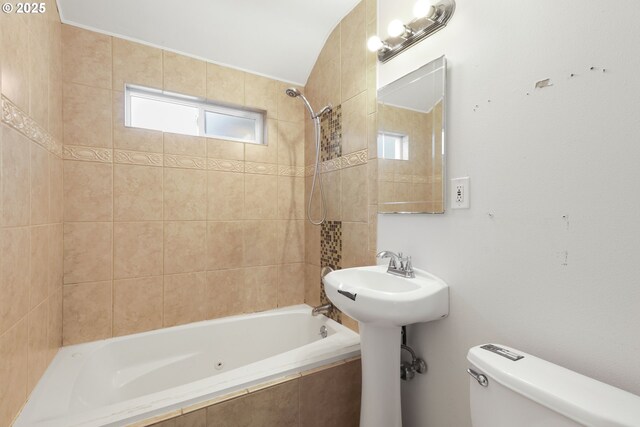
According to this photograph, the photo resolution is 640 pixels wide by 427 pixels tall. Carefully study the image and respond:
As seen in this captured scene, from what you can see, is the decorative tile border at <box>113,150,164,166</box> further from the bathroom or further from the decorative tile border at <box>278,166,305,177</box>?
the decorative tile border at <box>278,166,305,177</box>

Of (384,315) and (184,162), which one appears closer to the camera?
(384,315)

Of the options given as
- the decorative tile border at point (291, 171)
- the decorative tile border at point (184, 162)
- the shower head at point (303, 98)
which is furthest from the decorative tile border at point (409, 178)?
the decorative tile border at point (184, 162)

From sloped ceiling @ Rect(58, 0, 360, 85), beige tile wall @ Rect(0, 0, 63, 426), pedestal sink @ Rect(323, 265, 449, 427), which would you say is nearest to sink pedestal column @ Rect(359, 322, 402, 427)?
pedestal sink @ Rect(323, 265, 449, 427)

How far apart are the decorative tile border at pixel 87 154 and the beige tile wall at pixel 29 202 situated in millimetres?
55

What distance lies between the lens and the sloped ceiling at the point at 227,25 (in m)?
1.55

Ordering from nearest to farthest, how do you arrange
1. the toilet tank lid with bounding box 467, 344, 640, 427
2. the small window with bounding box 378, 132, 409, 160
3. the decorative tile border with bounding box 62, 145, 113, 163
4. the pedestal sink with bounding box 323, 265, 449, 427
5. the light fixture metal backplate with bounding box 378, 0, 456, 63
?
the toilet tank lid with bounding box 467, 344, 640, 427 < the pedestal sink with bounding box 323, 265, 449, 427 < the light fixture metal backplate with bounding box 378, 0, 456, 63 < the small window with bounding box 378, 132, 409, 160 < the decorative tile border with bounding box 62, 145, 113, 163

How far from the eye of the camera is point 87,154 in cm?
156

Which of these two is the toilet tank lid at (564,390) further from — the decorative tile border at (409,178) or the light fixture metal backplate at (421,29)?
the light fixture metal backplate at (421,29)

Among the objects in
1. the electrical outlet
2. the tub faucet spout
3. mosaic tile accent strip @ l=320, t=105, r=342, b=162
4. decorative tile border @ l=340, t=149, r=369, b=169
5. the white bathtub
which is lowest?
the white bathtub

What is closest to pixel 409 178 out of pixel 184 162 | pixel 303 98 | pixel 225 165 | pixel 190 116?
pixel 303 98

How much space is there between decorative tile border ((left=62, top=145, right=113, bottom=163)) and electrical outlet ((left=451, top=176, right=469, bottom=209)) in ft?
5.94

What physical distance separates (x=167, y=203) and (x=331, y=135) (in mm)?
1143

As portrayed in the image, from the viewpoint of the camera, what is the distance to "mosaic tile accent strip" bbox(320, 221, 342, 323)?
1.84 m

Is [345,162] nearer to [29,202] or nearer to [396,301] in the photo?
[396,301]
